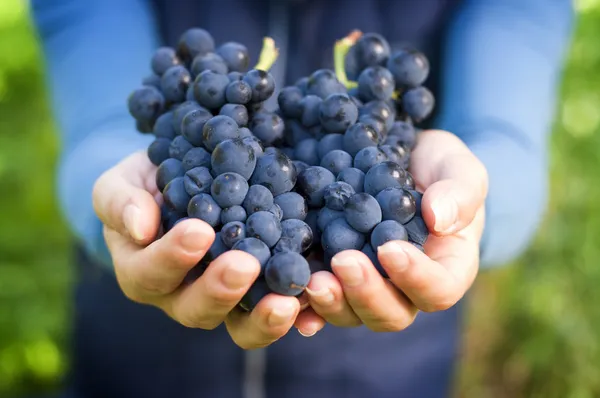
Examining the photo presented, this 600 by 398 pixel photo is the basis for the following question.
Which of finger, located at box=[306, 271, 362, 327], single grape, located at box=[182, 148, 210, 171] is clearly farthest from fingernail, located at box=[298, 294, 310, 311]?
single grape, located at box=[182, 148, 210, 171]

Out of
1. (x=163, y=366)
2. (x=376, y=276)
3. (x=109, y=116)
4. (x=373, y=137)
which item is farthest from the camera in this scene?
(x=163, y=366)

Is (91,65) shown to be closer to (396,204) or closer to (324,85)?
(324,85)

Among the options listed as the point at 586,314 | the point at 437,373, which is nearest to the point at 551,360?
the point at 586,314

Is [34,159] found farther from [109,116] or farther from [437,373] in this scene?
[437,373]

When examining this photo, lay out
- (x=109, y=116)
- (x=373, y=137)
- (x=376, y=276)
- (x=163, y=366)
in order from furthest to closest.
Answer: (x=163, y=366)
(x=109, y=116)
(x=373, y=137)
(x=376, y=276)

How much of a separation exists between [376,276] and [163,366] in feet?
3.25

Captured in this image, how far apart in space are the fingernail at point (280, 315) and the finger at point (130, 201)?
20cm

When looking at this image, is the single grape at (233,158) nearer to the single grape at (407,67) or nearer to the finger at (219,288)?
the finger at (219,288)

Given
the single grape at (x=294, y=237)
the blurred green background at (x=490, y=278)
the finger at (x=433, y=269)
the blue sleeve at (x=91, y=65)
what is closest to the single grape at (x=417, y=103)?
the finger at (x=433, y=269)

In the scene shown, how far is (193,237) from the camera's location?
71 centimetres

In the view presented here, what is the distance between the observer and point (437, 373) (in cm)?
162

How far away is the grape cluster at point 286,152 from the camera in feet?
2.53

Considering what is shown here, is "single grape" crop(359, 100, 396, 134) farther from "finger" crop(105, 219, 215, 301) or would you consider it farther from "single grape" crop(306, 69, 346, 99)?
"finger" crop(105, 219, 215, 301)

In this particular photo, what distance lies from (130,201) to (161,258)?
0.12 m
